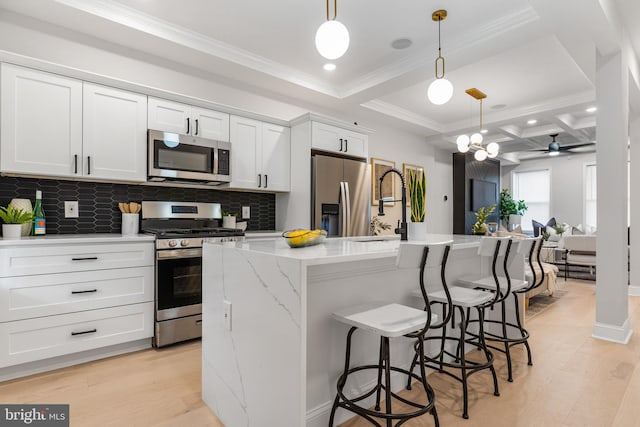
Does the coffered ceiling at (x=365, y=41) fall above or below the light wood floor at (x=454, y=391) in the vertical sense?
above

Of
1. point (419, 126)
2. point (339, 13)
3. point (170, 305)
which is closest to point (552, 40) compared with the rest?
point (339, 13)

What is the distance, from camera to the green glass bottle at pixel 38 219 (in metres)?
2.70

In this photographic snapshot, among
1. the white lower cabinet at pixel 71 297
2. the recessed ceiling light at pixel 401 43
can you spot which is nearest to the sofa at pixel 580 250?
the recessed ceiling light at pixel 401 43

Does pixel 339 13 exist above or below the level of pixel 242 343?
above

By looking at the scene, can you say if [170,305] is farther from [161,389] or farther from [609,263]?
[609,263]

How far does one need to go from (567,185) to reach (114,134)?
33.6 feet

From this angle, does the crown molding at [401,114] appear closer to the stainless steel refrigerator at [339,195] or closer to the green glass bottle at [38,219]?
the stainless steel refrigerator at [339,195]

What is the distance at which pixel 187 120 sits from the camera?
10.7 feet

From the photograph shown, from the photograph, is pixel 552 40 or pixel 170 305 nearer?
pixel 170 305

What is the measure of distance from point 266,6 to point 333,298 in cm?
239

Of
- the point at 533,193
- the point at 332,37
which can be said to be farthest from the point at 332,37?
the point at 533,193

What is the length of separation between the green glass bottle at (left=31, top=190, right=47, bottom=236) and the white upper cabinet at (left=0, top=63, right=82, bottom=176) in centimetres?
28

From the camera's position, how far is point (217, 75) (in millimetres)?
3701

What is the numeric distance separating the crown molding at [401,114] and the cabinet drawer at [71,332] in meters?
3.75
